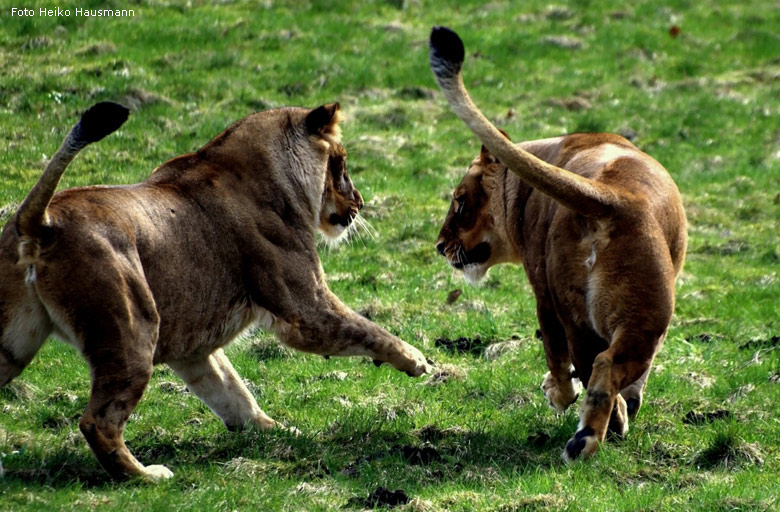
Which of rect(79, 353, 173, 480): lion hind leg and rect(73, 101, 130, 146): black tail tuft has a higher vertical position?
rect(73, 101, 130, 146): black tail tuft

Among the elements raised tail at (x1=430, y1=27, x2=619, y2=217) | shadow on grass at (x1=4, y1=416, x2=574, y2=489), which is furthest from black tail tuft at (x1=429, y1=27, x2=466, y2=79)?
shadow on grass at (x1=4, y1=416, x2=574, y2=489)

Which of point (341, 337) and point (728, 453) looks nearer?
point (728, 453)

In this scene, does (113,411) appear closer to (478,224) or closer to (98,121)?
(98,121)

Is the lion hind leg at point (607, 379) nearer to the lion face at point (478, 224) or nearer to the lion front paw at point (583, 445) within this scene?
the lion front paw at point (583, 445)

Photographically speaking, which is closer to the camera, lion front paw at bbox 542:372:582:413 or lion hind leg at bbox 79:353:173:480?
lion hind leg at bbox 79:353:173:480

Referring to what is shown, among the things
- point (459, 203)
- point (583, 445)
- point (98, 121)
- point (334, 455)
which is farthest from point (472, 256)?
point (98, 121)

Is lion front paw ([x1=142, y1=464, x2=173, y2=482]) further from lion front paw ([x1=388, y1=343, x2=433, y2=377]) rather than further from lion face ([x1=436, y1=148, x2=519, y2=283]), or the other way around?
lion face ([x1=436, y1=148, x2=519, y2=283])

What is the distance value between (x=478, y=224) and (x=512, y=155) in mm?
2028

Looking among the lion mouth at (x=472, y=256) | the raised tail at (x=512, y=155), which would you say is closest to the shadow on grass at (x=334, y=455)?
the raised tail at (x=512, y=155)

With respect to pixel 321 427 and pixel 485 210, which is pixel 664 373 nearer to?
pixel 485 210

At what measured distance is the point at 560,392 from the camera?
284 inches

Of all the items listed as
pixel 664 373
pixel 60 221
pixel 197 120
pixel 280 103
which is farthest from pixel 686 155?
pixel 60 221

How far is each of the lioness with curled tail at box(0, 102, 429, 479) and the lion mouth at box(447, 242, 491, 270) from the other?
0.86 meters

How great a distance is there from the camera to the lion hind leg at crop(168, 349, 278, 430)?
275 inches
